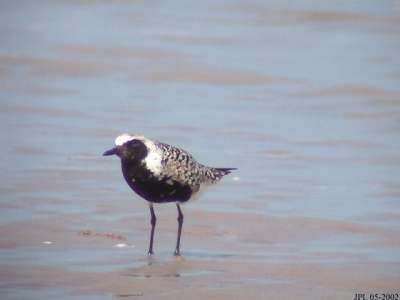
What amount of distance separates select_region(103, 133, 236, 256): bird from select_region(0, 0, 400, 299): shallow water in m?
0.38

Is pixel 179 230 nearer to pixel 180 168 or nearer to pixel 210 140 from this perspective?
pixel 180 168

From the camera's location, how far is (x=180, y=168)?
10.3 meters

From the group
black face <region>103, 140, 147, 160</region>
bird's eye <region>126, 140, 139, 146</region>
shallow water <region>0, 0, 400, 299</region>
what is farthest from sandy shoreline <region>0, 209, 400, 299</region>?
bird's eye <region>126, 140, 139, 146</region>

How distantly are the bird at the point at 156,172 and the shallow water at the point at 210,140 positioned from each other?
38 cm

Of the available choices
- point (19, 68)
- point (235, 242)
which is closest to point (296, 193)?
point (235, 242)

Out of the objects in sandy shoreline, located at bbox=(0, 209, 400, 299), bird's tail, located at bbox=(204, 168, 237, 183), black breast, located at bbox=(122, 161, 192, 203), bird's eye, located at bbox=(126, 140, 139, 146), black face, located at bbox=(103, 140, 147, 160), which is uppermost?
bird's eye, located at bbox=(126, 140, 139, 146)

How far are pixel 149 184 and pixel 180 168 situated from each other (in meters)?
0.38

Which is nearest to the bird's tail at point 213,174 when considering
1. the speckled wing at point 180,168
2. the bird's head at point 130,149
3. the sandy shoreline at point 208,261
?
the speckled wing at point 180,168

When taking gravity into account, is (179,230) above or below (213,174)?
below

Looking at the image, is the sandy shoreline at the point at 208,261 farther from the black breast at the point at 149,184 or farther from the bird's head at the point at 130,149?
the bird's head at the point at 130,149

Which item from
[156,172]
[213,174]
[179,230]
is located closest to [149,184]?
[156,172]

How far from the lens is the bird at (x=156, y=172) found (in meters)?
10.1

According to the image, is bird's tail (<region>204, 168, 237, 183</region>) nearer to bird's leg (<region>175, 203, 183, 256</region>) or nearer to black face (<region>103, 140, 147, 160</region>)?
bird's leg (<region>175, 203, 183, 256</region>)

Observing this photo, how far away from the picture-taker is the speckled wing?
10.2 meters
